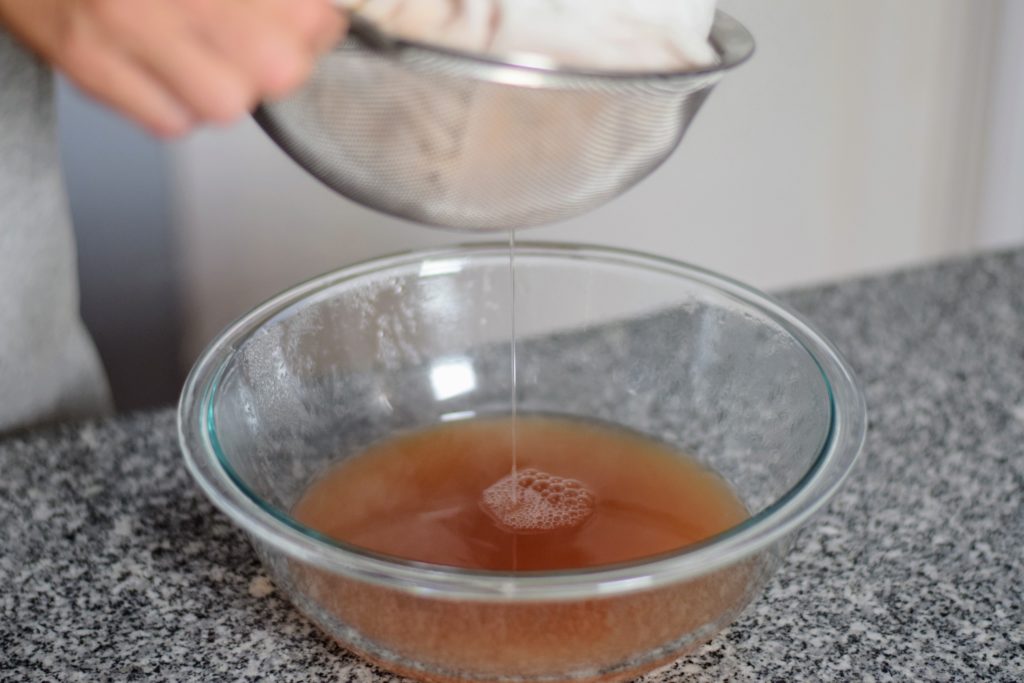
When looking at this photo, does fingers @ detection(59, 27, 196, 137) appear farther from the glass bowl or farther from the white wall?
the white wall

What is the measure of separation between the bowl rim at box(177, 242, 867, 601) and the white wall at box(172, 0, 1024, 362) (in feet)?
2.67

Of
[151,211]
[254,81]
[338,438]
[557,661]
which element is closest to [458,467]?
[338,438]

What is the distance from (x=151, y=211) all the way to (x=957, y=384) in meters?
1.08

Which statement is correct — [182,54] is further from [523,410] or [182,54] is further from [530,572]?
[523,410]

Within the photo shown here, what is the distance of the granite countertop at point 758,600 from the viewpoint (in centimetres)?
71

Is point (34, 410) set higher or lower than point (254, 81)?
lower

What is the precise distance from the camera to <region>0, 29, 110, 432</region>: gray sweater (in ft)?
3.09

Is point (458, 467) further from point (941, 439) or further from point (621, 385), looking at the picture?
point (941, 439)

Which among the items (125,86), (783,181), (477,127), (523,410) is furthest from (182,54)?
(783,181)

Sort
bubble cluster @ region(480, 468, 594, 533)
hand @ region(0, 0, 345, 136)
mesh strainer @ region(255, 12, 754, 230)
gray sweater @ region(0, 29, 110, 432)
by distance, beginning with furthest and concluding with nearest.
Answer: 1. gray sweater @ region(0, 29, 110, 432)
2. bubble cluster @ region(480, 468, 594, 533)
3. mesh strainer @ region(255, 12, 754, 230)
4. hand @ region(0, 0, 345, 136)

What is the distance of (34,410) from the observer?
1.07 m

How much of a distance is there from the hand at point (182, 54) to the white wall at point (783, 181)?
3.37 ft

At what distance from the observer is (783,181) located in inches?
78.4

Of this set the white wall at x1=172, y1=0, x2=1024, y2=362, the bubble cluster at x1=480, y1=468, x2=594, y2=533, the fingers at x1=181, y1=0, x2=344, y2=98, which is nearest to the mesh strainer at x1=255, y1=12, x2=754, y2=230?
the fingers at x1=181, y1=0, x2=344, y2=98
